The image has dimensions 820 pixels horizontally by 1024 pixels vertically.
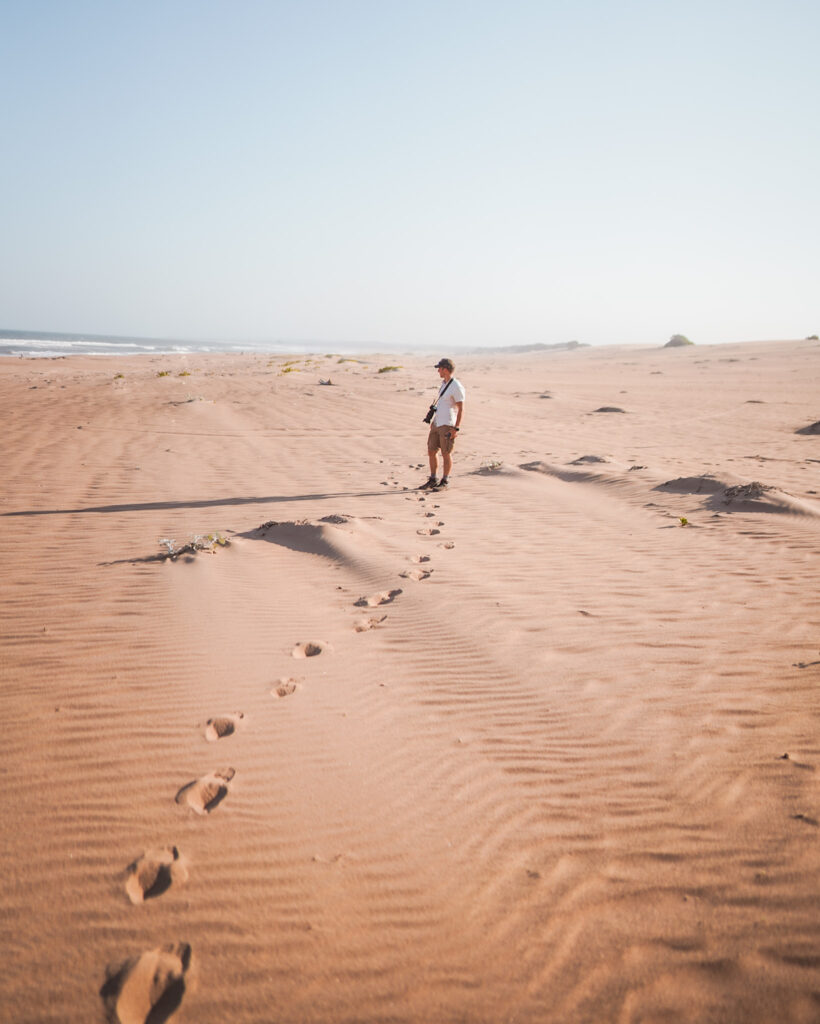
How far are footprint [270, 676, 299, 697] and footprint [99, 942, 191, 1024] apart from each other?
1.53 meters

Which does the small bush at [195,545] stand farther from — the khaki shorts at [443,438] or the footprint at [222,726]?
the khaki shorts at [443,438]

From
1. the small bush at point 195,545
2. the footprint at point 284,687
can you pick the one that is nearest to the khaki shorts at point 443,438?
the small bush at point 195,545

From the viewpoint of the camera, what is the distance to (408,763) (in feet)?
9.37

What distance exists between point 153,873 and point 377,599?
285 cm

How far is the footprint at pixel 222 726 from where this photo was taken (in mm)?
3027

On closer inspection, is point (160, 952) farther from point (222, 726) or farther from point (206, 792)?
point (222, 726)

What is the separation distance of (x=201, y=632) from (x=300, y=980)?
2624mm

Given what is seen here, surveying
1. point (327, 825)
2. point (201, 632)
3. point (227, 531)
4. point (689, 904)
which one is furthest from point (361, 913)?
point (227, 531)

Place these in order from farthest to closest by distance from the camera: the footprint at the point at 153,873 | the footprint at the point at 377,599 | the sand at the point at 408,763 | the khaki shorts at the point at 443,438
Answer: the khaki shorts at the point at 443,438 < the footprint at the point at 377,599 < the footprint at the point at 153,873 < the sand at the point at 408,763

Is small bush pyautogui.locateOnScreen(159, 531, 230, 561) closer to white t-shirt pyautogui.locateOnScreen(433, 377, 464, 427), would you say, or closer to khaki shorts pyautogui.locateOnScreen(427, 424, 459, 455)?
khaki shorts pyautogui.locateOnScreen(427, 424, 459, 455)

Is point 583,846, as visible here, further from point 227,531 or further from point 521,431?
point 521,431

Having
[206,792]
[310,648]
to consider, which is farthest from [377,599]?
[206,792]

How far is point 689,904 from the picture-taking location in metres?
2.08

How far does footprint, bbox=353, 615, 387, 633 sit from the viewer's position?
4.34m
